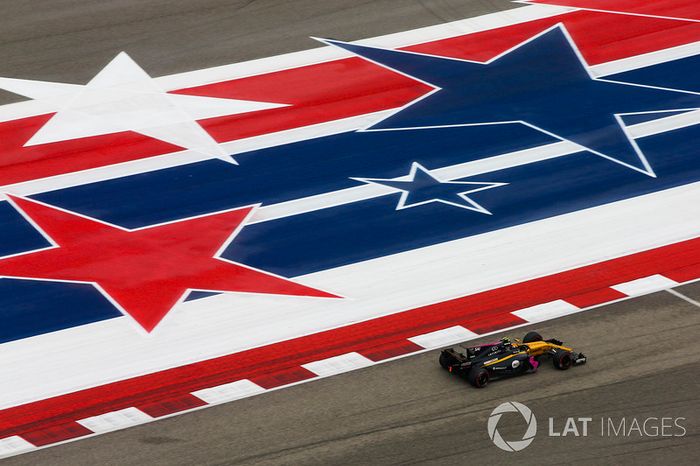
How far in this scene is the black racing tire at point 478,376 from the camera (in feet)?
59.0

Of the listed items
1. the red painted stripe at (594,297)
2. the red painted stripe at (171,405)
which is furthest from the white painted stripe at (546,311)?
the red painted stripe at (171,405)

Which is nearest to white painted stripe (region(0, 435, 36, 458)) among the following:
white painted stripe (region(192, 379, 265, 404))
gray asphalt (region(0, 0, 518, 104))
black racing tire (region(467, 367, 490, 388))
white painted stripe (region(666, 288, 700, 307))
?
white painted stripe (region(192, 379, 265, 404))

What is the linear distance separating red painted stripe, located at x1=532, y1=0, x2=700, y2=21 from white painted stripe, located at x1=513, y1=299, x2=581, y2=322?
12.5 metres

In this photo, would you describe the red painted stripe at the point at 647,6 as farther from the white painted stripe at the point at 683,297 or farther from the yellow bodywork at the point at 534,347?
the yellow bodywork at the point at 534,347

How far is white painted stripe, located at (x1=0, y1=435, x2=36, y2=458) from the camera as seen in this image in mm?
17109

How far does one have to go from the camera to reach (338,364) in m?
18.9

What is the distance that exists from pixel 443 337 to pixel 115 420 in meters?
5.37

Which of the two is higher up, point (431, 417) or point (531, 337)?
point (531, 337)

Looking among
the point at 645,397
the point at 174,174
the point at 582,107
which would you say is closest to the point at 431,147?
the point at 582,107

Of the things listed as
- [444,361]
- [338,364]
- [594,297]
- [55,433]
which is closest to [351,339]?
[338,364]

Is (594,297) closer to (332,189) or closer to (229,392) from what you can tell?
(332,189)

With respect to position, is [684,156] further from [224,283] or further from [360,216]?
[224,283]

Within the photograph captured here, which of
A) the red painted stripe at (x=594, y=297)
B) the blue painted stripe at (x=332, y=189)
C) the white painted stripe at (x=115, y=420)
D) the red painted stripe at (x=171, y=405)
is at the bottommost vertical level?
the white painted stripe at (x=115, y=420)
